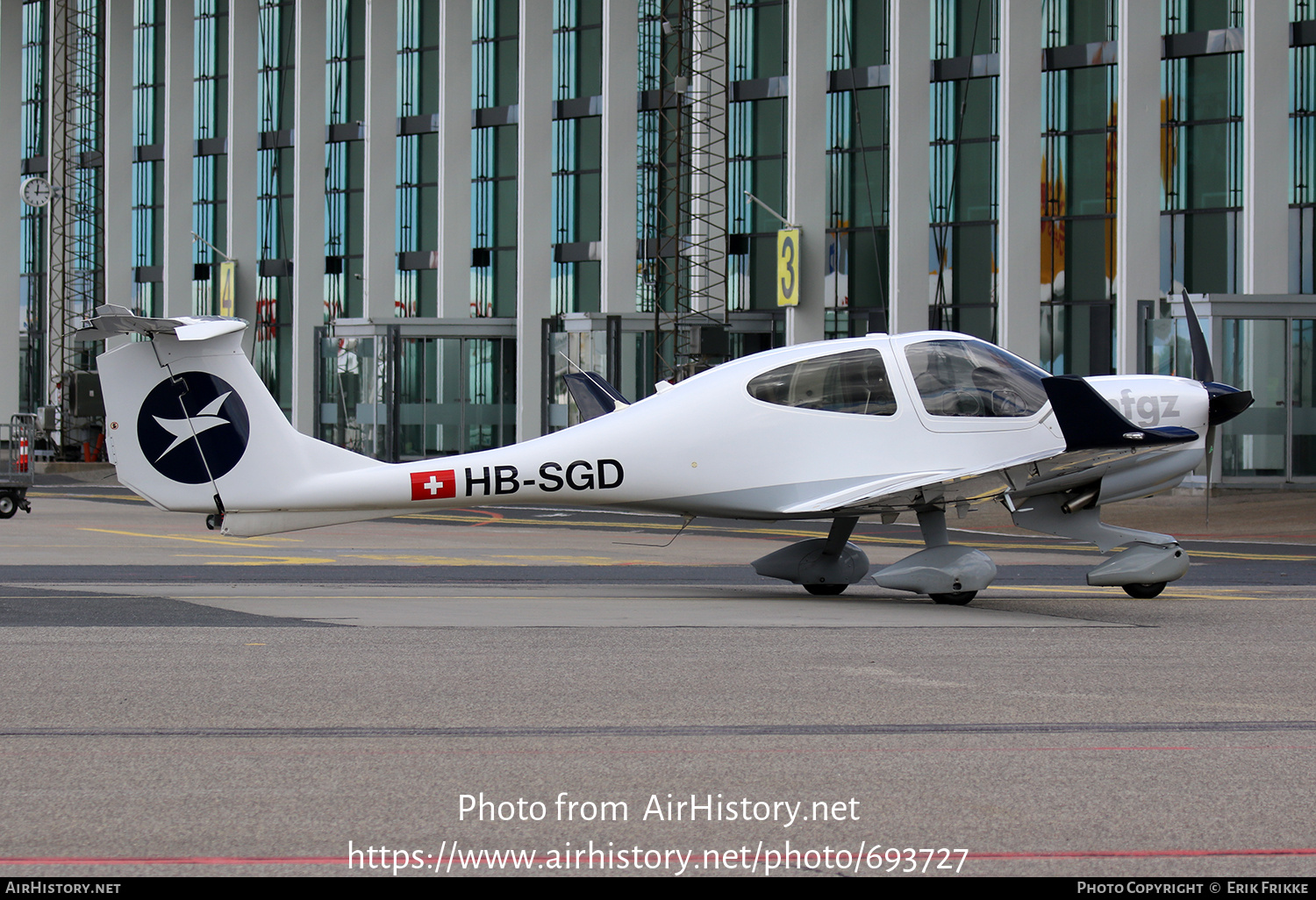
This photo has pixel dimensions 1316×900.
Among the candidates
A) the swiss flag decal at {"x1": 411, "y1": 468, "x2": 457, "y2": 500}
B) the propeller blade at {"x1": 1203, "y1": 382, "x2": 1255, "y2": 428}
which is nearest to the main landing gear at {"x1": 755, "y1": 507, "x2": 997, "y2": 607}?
the propeller blade at {"x1": 1203, "y1": 382, "x2": 1255, "y2": 428}

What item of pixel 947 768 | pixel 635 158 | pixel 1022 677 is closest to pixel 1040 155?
pixel 635 158

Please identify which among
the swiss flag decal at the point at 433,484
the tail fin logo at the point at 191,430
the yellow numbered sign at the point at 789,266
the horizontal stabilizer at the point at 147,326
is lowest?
the swiss flag decal at the point at 433,484

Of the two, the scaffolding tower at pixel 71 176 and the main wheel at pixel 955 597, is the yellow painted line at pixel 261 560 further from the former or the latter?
the scaffolding tower at pixel 71 176

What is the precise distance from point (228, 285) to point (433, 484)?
56151mm

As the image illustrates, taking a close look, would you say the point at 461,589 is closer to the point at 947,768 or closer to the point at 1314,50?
the point at 947,768

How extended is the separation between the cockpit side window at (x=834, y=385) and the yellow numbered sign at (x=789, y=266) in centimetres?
3499

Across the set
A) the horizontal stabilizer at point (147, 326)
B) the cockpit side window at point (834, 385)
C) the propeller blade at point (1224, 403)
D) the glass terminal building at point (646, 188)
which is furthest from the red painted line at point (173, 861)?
the glass terminal building at point (646, 188)

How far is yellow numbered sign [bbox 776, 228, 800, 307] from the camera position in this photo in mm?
48000

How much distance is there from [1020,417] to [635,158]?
136 feet

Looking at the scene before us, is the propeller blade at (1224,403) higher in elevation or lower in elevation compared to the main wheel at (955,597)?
higher

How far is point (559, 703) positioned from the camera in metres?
7.79

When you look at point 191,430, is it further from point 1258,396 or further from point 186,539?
point 1258,396

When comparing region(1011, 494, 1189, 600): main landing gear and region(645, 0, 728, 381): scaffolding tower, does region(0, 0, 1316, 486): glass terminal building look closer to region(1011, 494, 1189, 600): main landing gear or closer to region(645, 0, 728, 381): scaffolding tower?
region(645, 0, 728, 381): scaffolding tower

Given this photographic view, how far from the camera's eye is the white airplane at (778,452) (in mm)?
12852
